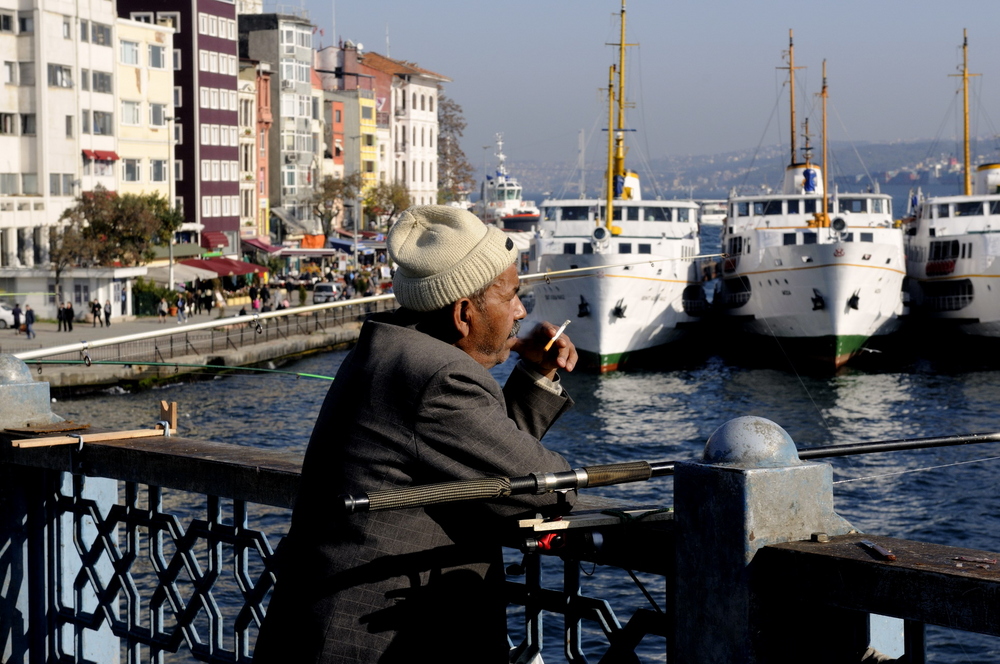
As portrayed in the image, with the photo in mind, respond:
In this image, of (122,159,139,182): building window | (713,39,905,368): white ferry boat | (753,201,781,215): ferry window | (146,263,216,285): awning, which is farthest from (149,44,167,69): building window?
(753,201,781,215): ferry window

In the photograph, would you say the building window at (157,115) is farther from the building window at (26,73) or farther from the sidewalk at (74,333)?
the sidewalk at (74,333)

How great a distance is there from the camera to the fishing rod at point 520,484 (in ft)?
8.32

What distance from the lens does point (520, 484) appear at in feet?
8.82

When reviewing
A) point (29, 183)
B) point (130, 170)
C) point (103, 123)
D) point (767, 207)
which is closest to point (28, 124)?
point (29, 183)

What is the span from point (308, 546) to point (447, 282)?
0.60 meters

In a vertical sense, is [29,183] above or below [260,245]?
above

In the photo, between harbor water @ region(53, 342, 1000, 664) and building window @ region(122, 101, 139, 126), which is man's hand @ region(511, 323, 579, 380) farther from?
building window @ region(122, 101, 139, 126)

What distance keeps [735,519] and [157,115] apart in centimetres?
6029

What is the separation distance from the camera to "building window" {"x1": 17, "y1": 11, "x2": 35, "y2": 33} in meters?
50.5

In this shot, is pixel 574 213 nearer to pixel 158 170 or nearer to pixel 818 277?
pixel 818 277

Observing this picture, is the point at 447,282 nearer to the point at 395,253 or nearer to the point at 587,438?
the point at 395,253

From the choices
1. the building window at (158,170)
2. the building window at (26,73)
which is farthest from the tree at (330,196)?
the building window at (26,73)

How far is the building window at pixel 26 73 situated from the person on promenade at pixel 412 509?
5157 cm

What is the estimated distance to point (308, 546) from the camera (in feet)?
9.44
